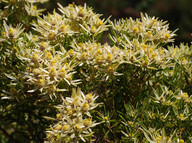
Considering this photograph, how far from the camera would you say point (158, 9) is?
17.4 ft

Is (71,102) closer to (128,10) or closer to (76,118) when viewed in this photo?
(76,118)

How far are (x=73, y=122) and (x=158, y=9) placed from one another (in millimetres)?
4519

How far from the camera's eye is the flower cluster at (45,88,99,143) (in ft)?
4.19

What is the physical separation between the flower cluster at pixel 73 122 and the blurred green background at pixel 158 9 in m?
3.49

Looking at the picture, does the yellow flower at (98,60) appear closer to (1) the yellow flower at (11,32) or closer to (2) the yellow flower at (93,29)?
(2) the yellow flower at (93,29)

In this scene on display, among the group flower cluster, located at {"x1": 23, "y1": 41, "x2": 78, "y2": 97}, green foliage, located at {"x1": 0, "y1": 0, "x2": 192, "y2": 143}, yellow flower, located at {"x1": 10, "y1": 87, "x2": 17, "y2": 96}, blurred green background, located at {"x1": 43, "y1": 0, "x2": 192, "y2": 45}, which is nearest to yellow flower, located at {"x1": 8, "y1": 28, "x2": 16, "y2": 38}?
green foliage, located at {"x1": 0, "y1": 0, "x2": 192, "y2": 143}

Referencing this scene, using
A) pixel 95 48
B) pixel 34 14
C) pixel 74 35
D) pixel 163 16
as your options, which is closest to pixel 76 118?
pixel 95 48

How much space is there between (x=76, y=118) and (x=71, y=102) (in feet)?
0.28

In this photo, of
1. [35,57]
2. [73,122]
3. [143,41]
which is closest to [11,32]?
[35,57]

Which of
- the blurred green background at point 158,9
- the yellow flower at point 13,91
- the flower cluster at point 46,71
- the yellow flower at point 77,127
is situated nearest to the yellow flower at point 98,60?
the flower cluster at point 46,71

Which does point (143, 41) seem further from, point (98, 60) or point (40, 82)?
point (40, 82)

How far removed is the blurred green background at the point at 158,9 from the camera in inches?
193

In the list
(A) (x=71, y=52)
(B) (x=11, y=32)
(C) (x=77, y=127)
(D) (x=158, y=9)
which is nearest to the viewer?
(C) (x=77, y=127)

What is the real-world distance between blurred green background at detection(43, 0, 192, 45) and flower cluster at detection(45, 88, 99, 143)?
11.4 ft
